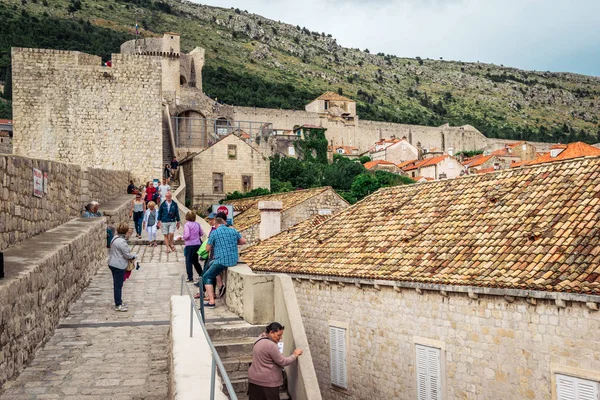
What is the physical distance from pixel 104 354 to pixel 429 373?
648cm

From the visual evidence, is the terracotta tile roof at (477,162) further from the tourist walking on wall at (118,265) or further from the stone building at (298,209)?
the tourist walking on wall at (118,265)

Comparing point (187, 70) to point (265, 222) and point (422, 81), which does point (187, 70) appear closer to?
point (265, 222)

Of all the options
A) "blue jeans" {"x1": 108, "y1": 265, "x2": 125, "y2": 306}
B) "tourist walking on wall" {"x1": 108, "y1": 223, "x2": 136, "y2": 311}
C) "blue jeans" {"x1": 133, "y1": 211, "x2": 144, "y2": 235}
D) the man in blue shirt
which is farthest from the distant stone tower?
"blue jeans" {"x1": 108, "y1": 265, "x2": 125, "y2": 306}

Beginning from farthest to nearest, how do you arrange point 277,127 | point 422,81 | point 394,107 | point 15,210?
point 422,81 → point 394,107 → point 277,127 → point 15,210

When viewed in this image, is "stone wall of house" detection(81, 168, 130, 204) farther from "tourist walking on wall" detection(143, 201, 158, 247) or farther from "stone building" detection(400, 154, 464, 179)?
"stone building" detection(400, 154, 464, 179)

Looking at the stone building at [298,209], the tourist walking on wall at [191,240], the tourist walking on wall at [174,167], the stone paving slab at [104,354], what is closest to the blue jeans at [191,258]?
the tourist walking on wall at [191,240]

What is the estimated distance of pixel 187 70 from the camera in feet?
200

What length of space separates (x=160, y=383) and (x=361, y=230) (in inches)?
400

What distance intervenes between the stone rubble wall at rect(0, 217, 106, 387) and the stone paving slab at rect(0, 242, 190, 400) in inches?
6.7

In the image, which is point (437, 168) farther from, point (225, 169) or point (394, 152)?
point (225, 169)

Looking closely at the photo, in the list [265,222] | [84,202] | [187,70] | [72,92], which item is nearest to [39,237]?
[84,202]

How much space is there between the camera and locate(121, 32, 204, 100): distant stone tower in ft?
181

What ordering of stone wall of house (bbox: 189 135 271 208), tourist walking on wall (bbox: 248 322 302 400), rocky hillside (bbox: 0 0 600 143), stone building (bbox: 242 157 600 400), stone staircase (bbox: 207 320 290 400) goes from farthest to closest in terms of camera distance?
rocky hillside (bbox: 0 0 600 143), stone wall of house (bbox: 189 135 271 208), stone building (bbox: 242 157 600 400), stone staircase (bbox: 207 320 290 400), tourist walking on wall (bbox: 248 322 302 400)

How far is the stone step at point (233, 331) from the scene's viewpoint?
26.6 ft
